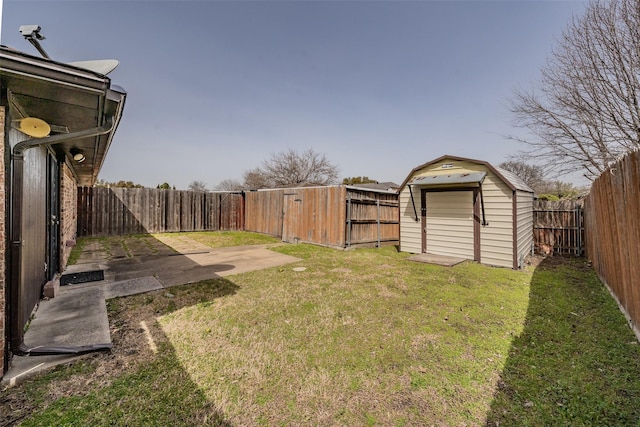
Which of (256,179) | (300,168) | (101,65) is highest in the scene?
(300,168)

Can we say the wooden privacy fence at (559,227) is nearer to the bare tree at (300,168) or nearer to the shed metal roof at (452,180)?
the shed metal roof at (452,180)

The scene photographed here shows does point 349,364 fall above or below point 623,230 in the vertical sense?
below

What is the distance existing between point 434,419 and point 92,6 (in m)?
7.83

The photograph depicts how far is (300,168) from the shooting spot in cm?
2786

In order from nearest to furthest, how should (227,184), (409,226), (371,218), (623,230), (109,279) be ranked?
1. (623,230)
2. (109,279)
3. (409,226)
4. (371,218)
5. (227,184)

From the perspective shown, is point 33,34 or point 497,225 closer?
point 33,34

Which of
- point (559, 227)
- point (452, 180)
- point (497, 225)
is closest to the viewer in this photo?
point (497, 225)

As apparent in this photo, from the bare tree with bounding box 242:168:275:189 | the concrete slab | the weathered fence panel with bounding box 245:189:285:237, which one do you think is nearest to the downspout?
the concrete slab

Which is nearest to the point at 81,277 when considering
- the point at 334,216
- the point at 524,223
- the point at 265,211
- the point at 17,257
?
the point at 17,257

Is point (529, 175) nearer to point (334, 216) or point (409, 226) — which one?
point (409, 226)

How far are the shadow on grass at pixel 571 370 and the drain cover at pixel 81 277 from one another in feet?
20.5

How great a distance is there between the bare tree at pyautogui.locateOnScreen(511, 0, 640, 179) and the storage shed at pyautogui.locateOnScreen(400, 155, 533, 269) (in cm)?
322

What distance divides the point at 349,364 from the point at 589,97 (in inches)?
452

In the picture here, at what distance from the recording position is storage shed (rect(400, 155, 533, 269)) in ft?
20.9
